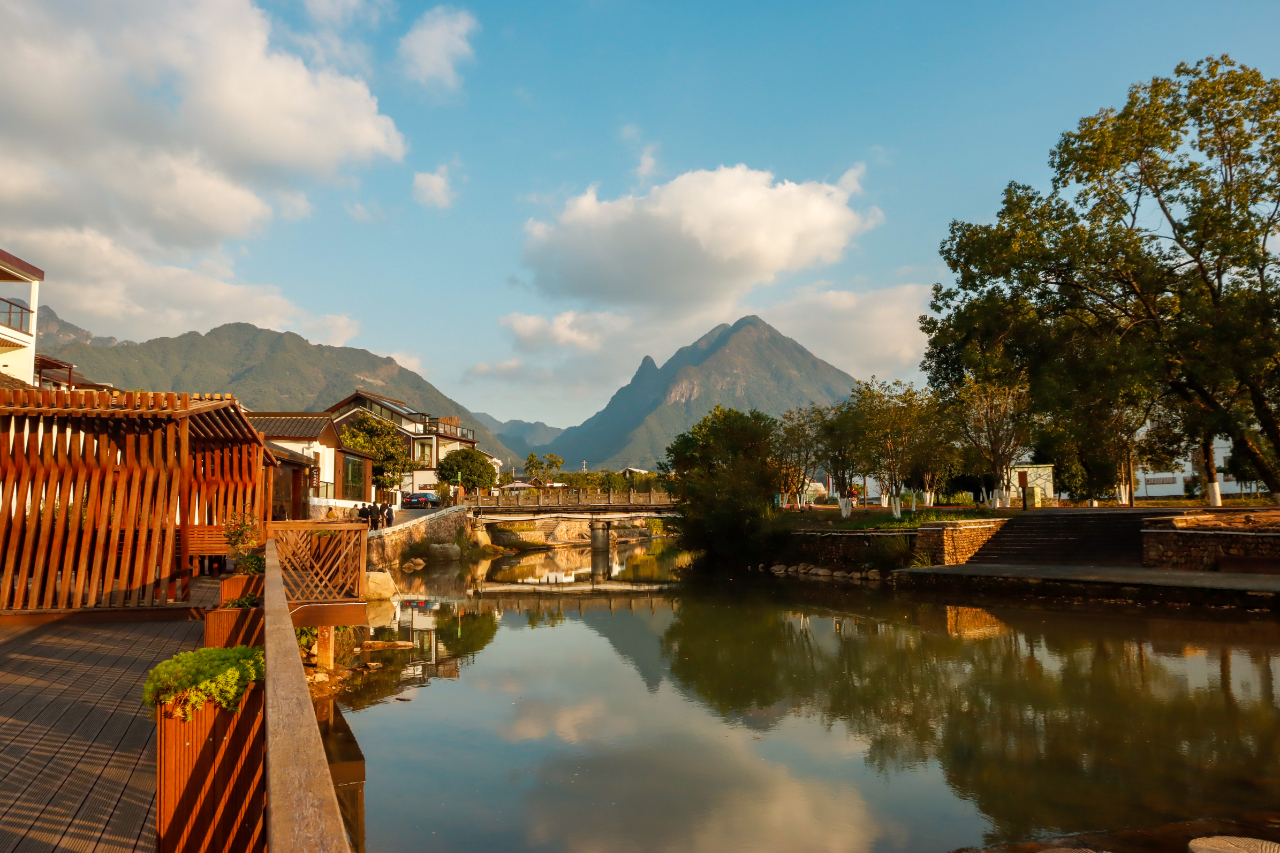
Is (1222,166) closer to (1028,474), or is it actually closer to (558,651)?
(558,651)

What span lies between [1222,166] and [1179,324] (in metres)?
5.26

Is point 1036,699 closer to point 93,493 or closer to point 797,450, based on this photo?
point 93,493

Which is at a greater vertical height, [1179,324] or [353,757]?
[1179,324]

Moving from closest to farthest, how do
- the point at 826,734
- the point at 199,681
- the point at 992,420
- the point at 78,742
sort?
the point at 199,681 < the point at 78,742 < the point at 826,734 < the point at 992,420

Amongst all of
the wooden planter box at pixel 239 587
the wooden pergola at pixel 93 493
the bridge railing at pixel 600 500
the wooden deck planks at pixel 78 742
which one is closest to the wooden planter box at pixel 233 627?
the wooden deck planks at pixel 78 742

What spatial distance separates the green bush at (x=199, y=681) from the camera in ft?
14.4

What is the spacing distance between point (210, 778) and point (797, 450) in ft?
151

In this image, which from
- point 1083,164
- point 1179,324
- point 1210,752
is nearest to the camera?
point 1210,752

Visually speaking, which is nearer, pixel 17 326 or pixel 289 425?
pixel 17 326

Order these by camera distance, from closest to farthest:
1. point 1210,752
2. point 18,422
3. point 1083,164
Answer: point 1210,752
point 18,422
point 1083,164

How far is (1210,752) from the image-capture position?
10930mm

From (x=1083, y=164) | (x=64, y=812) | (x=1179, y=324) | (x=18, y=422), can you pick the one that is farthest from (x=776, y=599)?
(x=64, y=812)

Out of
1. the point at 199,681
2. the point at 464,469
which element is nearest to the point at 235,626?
the point at 199,681

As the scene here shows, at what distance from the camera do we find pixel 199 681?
4465 millimetres
